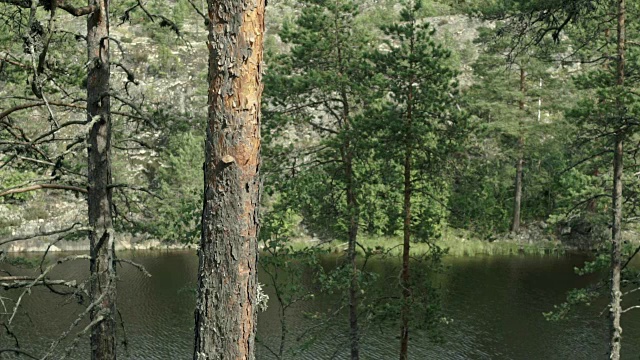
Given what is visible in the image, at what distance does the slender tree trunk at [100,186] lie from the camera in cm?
564

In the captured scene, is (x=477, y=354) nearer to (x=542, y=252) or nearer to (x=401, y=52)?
(x=401, y=52)

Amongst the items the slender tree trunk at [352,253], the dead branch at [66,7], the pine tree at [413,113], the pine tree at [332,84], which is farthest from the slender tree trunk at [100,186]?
the pine tree at [413,113]

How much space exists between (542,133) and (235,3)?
2824 centimetres

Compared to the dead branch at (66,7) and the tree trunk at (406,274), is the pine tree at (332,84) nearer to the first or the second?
the tree trunk at (406,274)

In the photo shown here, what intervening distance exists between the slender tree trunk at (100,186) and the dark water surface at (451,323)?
24.0ft

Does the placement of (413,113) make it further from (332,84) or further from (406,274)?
(406,274)

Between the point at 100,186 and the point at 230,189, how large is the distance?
3.05 m

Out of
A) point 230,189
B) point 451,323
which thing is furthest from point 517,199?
point 230,189

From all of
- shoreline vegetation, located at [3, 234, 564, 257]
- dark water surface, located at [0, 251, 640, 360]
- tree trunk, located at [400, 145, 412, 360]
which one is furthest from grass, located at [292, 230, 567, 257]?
tree trunk, located at [400, 145, 412, 360]

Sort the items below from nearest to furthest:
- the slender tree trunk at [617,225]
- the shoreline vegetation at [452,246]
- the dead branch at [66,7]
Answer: the dead branch at [66,7]
the slender tree trunk at [617,225]
the shoreline vegetation at [452,246]

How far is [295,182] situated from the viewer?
12367 millimetres

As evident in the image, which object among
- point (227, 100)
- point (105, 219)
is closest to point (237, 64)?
point (227, 100)

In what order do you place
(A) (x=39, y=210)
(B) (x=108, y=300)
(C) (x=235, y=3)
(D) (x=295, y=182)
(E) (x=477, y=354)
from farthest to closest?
(A) (x=39, y=210), (E) (x=477, y=354), (D) (x=295, y=182), (B) (x=108, y=300), (C) (x=235, y=3)

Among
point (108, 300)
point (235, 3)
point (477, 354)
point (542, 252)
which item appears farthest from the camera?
point (542, 252)
